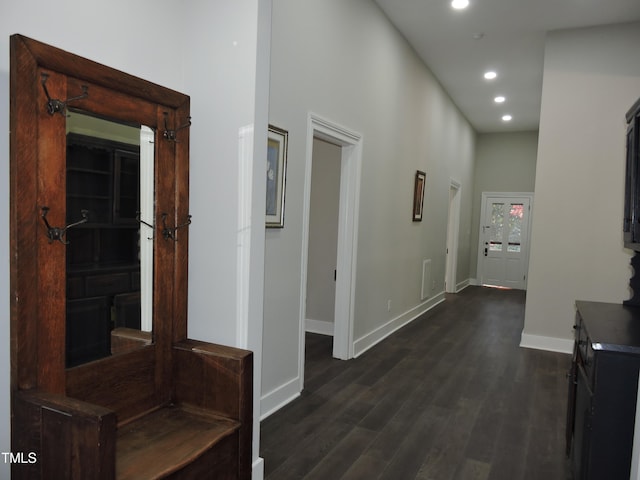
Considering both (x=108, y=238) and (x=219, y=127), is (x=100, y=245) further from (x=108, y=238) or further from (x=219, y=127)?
(x=219, y=127)

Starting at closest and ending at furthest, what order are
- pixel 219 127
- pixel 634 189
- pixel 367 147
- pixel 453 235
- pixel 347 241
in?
pixel 219 127 < pixel 634 189 < pixel 347 241 < pixel 367 147 < pixel 453 235

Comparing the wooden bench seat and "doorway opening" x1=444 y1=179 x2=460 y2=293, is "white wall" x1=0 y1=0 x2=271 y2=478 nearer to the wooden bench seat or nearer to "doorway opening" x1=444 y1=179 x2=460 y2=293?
the wooden bench seat

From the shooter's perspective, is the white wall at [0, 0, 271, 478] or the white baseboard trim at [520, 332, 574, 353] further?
the white baseboard trim at [520, 332, 574, 353]

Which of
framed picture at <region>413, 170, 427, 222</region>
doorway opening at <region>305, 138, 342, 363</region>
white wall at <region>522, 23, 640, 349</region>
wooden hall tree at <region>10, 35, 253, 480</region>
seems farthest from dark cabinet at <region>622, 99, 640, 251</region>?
framed picture at <region>413, 170, 427, 222</region>

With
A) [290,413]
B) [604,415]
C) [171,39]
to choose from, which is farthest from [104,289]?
[604,415]

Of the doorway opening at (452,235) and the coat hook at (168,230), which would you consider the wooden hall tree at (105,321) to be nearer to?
the coat hook at (168,230)

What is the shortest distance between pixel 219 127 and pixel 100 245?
26.7 inches

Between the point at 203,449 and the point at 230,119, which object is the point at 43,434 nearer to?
the point at 203,449

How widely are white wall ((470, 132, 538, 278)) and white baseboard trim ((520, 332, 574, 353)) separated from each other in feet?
16.7

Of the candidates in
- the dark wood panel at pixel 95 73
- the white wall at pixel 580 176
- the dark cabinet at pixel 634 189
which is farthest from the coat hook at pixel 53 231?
the white wall at pixel 580 176

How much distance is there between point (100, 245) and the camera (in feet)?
5.22

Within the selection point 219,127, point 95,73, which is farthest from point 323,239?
point 95,73

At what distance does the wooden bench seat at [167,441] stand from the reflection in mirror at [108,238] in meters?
0.30

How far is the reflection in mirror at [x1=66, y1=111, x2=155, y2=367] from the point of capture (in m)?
1.48
